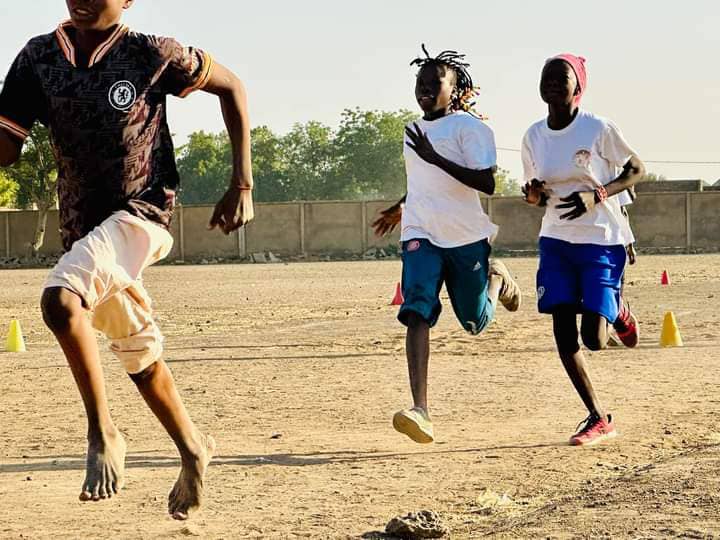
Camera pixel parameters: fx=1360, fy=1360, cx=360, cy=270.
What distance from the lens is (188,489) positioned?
217 inches

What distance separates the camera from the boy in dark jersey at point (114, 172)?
525 centimetres

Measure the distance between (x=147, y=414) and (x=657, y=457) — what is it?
359 centimetres

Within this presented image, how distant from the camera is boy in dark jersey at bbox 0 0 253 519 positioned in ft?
17.2

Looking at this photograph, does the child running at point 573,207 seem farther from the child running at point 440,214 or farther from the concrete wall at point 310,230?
the concrete wall at point 310,230

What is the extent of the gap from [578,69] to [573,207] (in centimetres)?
84

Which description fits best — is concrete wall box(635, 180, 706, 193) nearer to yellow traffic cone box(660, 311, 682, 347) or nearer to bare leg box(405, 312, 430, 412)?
yellow traffic cone box(660, 311, 682, 347)

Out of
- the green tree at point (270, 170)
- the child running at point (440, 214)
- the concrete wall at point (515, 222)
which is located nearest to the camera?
the child running at point (440, 214)

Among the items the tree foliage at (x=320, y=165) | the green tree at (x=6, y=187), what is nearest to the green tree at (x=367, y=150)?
the tree foliage at (x=320, y=165)

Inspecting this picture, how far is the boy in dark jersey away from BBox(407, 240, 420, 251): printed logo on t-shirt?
252cm

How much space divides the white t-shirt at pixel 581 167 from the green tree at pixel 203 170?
9493 cm

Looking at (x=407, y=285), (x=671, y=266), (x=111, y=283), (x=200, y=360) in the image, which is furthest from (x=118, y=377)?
(x=671, y=266)

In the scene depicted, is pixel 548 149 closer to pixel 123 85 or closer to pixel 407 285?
pixel 407 285

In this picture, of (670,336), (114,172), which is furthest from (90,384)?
(670,336)

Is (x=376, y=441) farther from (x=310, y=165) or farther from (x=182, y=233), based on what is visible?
(x=310, y=165)
